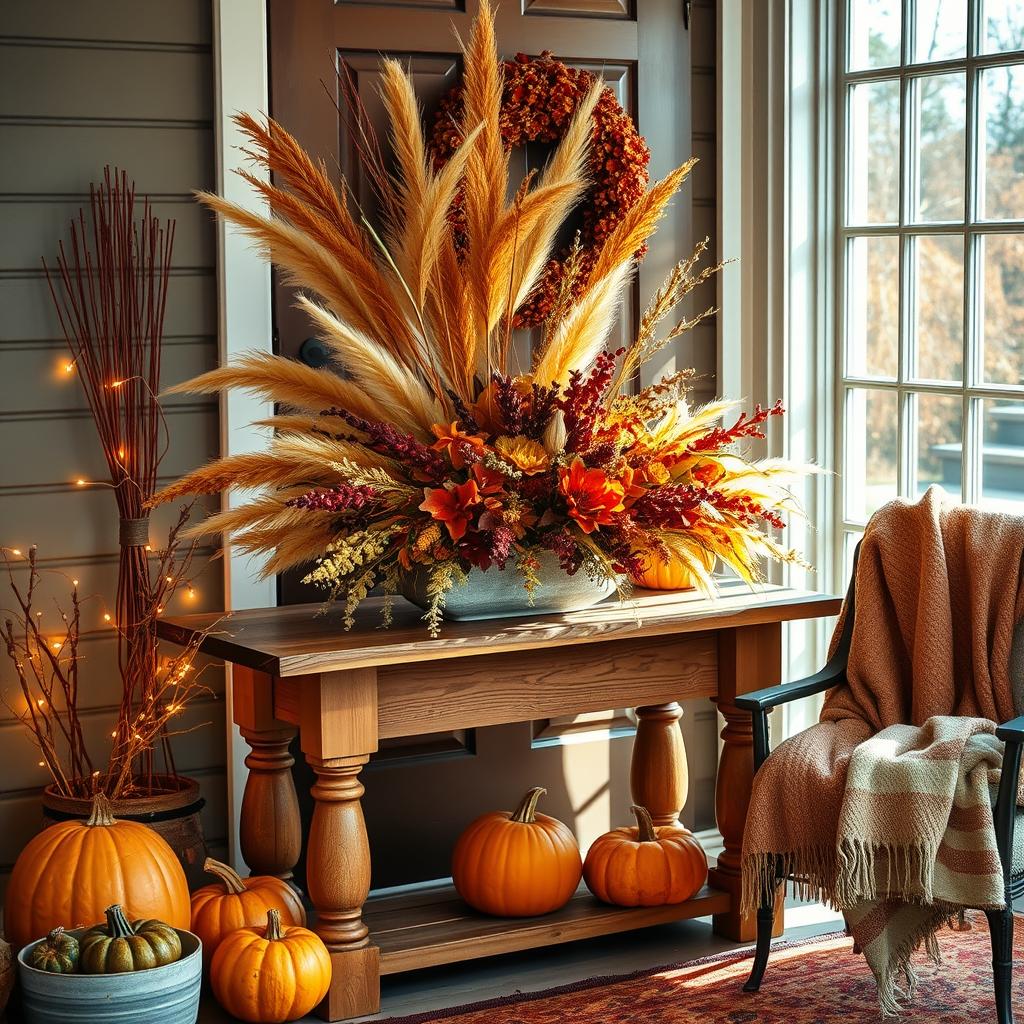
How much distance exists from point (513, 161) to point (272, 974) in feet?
6.02

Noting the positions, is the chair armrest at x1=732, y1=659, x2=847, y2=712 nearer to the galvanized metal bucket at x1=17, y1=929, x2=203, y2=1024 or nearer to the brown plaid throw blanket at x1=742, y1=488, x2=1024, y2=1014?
the brown plaid throw blanket at x1=742, y1=488, x2=1024, y2=1014

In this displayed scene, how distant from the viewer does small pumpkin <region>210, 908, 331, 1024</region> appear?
2.54 m

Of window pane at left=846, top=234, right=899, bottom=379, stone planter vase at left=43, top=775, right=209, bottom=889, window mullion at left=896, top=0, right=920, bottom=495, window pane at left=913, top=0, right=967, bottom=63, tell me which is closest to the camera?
stone planter vase at left=43, top=775, right=209, bottom=889

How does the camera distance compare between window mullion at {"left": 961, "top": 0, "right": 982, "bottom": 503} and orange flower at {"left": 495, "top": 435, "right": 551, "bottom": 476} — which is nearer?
orange flower at {"left": 495, "top": 435, "right": 551, "bottom": 476}

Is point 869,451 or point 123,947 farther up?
point 869,451

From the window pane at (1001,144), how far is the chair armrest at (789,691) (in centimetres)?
106

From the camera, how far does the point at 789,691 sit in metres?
2.77

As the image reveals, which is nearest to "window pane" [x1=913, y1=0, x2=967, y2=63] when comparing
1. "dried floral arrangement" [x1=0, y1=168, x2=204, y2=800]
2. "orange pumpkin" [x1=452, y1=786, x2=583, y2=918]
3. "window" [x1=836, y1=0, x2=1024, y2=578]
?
"window" [x1=836, y1=0, x2=1024, y2=578]

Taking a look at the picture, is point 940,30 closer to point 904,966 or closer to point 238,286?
point 238,286

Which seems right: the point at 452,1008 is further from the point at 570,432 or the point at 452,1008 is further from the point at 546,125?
the point at 546,125

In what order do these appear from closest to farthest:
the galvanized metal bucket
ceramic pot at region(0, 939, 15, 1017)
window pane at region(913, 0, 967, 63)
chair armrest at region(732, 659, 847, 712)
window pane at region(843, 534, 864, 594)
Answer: the galvanized metal bucket → ceramic pot at region(0, 939, 15, 1017) → chair armrest at region(732, 659, 847, 712) → window pane at region(913, 0, 967, 63) → window pane at region(843, 534, 864, 594)

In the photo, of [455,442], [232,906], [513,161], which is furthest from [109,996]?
[513,161]

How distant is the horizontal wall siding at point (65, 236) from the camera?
2912 mm

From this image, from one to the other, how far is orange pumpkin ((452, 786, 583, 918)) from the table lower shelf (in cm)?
4
